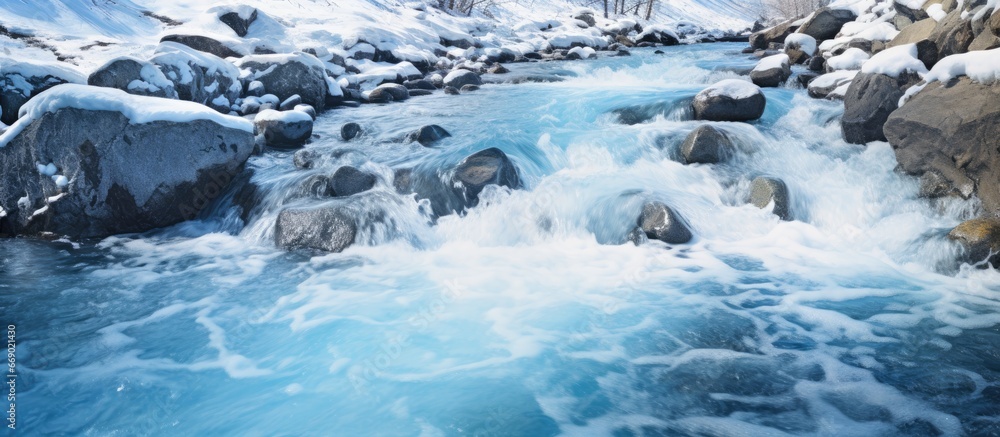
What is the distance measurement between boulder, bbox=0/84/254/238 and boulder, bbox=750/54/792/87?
33.8 ft

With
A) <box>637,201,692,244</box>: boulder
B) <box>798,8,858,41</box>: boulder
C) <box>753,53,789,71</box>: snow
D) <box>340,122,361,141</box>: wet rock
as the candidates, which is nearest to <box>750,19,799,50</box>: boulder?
<box>798,8,858,41</box>: boulder

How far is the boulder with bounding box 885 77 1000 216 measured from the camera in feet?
17.8

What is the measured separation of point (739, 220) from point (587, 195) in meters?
1.63

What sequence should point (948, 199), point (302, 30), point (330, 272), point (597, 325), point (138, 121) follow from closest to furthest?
point (597, 325), point (330, 272), point (948, 199), point (138, 121), point (302, 30)

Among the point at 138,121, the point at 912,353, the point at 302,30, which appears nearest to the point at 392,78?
the point at 302,30

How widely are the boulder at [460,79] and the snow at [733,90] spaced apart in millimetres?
7301

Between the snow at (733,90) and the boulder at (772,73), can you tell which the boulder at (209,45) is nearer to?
the snow at (733,90)

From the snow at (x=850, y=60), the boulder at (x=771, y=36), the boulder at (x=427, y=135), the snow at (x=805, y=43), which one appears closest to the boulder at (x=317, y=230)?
the boulder at (x=427, y=135)

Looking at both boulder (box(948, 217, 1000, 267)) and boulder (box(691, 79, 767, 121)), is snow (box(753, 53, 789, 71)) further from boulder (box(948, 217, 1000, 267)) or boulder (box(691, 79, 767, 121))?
boulder (box(948, 217, 1000, 267))

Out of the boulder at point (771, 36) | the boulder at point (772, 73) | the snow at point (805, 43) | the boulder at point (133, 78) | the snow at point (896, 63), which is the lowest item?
the boulder at point (133, 78)

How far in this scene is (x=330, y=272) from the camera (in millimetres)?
5188

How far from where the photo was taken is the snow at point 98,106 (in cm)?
605

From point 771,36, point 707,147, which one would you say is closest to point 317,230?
point 707,147

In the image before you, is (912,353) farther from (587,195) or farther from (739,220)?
(587,195)
